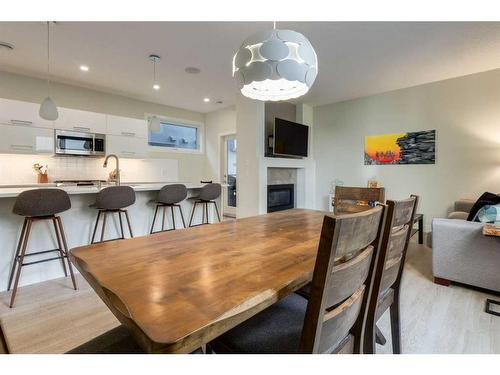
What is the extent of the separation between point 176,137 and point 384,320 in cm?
546

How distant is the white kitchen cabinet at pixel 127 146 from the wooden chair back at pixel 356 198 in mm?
4109

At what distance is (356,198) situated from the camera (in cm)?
214

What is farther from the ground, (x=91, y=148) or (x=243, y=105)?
(x=243, y=105)

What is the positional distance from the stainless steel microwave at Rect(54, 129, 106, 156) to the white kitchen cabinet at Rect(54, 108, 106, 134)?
91mm

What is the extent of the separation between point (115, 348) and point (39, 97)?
4.95m

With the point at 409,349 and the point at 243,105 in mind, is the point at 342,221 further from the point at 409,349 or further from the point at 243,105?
the point at 243,105

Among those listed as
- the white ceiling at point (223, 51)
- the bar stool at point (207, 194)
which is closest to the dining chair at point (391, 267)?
the white ceiling at point (223, 51)

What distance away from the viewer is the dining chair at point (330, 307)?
710mm

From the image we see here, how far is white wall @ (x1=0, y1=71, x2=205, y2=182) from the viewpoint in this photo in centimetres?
408

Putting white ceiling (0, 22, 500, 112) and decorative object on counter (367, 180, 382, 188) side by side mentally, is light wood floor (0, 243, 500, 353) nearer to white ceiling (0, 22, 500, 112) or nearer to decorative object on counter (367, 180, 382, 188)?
decorative object on counter (367, 180, 382, 188)

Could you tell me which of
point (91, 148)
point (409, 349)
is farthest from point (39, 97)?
point (409, 349)

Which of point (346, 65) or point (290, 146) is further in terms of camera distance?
point (290, 146)

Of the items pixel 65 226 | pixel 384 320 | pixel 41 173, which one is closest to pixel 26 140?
pixel 41 173

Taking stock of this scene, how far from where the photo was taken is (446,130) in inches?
163
